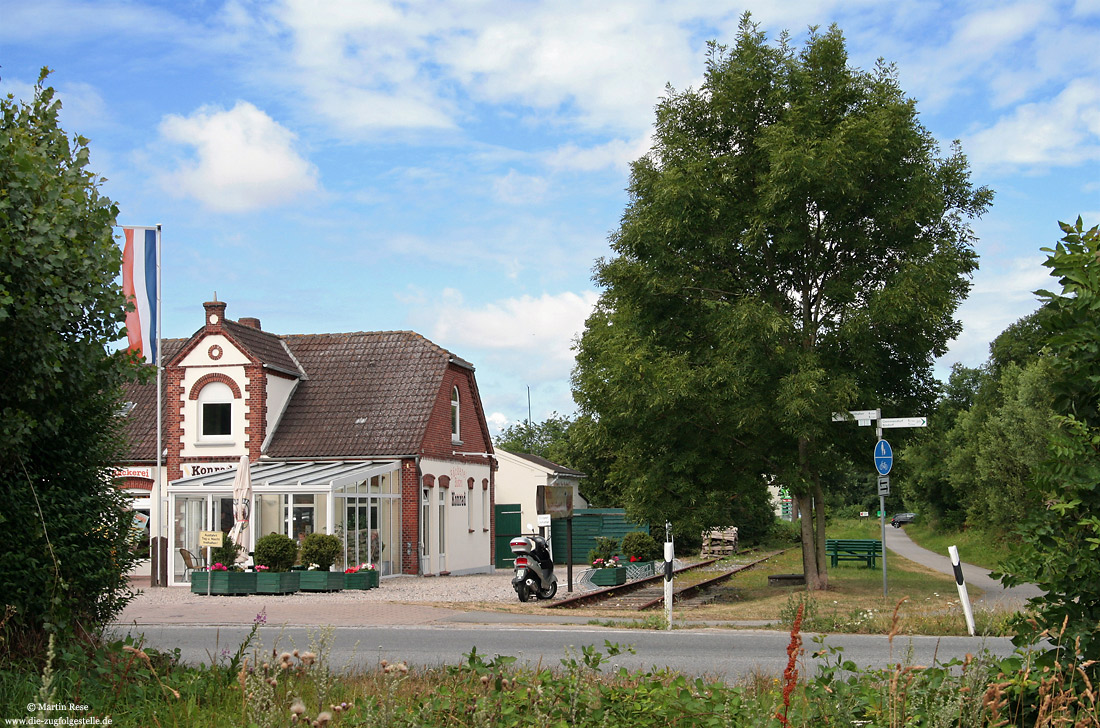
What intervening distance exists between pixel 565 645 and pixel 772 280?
12.3m

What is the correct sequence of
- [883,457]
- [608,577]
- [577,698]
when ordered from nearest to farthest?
1. [577,698]
2. [883,457]
3. [608,577]

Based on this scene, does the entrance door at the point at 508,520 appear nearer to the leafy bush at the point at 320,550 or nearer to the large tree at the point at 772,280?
the leafy bush at the point at 320,550

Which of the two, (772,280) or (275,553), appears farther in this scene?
(275,553)

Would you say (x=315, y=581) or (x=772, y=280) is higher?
(x=772, y=280)

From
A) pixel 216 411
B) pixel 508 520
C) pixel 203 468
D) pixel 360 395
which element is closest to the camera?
pixel 203 468

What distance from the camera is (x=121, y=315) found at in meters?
7.64

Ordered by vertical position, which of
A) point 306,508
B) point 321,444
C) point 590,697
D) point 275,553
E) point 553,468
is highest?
point 321,444

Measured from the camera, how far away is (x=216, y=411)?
30.8 meters

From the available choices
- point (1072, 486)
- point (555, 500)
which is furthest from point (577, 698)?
point (555, 500)

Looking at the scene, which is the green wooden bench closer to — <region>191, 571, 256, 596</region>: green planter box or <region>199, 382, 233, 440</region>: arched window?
<region>191, 571, 256, 596</region>: green planter box

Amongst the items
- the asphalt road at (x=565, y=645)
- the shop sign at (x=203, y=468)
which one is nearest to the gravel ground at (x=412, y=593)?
the shop sign at (x=203, y=468)

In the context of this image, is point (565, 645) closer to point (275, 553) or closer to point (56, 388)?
point (56, 388)

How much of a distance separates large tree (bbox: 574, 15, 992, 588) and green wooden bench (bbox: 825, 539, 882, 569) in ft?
30.0

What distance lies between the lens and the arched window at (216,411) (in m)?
→ 30.7
